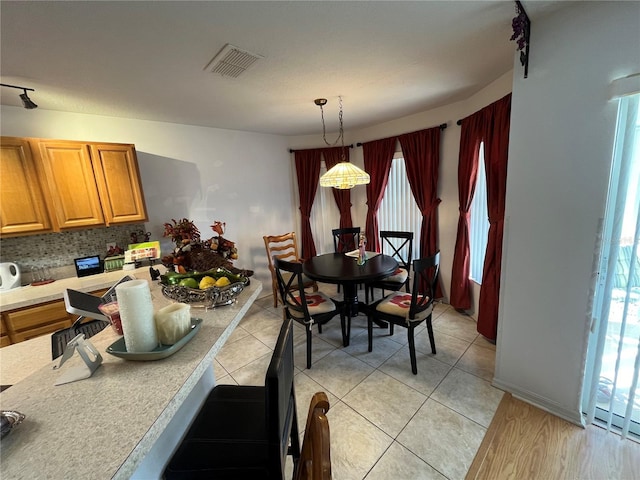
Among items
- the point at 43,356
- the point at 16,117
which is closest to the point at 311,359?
the point at 43,356

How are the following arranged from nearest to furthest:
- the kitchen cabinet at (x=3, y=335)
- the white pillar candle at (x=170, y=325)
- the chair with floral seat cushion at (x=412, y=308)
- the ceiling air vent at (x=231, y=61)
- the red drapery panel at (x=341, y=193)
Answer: the white pillar candle at (x=170, y=325) → the ceiling air vent at (x=231, y=61) → the kitchen cabinet at (x=3, y=335) → the chair with floral seat cushion at (x=412, y=308) → the red drapery panel at (x=341, y=193)

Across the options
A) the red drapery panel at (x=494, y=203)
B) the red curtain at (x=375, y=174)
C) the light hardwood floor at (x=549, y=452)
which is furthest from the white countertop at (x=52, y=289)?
the red drapery panel at (x=494, y=203)

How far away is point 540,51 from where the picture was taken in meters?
1.46

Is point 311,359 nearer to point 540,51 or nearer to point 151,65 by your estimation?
point 151,65

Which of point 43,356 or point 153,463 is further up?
point 43,356

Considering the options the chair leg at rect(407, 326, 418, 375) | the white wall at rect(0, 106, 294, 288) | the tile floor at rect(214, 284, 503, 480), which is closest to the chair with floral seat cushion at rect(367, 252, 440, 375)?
the chair leg at rect(407, 326, 418, 375)

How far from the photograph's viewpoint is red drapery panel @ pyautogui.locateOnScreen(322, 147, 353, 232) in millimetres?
3865

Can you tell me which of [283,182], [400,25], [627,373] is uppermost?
[400,25]

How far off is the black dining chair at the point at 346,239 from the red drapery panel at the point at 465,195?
1346 millimetres

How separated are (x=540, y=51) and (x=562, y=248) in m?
1.18

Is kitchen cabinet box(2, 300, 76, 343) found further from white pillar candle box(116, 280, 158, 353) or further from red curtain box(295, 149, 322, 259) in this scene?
red curtain box(295, 149, 322, 259)

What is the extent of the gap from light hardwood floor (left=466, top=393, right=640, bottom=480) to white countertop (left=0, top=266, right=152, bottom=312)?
8.63 feet

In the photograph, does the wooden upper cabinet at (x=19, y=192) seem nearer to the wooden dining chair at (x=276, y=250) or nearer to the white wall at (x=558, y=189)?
the wooden dining chair at (x=276, y=250)

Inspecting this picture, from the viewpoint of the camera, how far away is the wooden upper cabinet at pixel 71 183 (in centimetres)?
217
